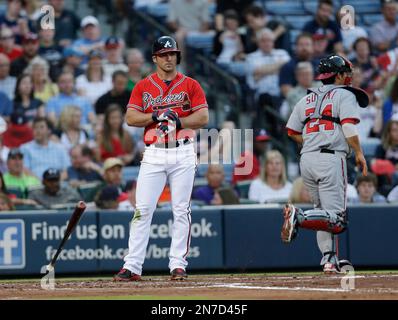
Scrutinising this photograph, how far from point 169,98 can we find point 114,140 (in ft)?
17.2

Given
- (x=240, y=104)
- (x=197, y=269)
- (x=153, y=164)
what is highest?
(x=240, y=104)

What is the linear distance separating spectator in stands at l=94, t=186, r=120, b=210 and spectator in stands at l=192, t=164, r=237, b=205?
1032 mm

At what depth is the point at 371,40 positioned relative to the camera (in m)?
16.5

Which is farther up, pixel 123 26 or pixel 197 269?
pixel 123 26

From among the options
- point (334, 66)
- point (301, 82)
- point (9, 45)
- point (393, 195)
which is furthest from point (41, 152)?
point (334, 66)

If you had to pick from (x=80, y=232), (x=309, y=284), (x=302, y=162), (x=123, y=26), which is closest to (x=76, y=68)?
(x=123, y=26)

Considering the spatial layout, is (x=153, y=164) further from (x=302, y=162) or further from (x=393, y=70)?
(x=393, y=70)

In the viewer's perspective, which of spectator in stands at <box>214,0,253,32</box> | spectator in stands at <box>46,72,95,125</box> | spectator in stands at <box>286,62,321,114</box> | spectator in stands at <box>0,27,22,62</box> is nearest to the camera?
spectator in stands at <box>46,72,95,125</box>

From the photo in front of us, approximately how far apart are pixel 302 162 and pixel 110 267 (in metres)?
3.50

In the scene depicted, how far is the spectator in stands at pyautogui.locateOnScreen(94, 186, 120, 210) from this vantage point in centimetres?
1261

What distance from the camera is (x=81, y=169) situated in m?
13.8

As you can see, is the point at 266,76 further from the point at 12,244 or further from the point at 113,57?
the point at 12,244

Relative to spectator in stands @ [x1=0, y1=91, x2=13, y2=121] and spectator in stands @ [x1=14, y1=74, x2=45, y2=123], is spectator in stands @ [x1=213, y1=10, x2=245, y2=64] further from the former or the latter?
spectator in stands @ [x1=0, y1=91, x2=13, y2=121]

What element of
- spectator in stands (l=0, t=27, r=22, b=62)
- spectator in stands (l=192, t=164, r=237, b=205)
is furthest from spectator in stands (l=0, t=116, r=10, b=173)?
spectator in stands (l=192, t=164, r=237, b=205)
